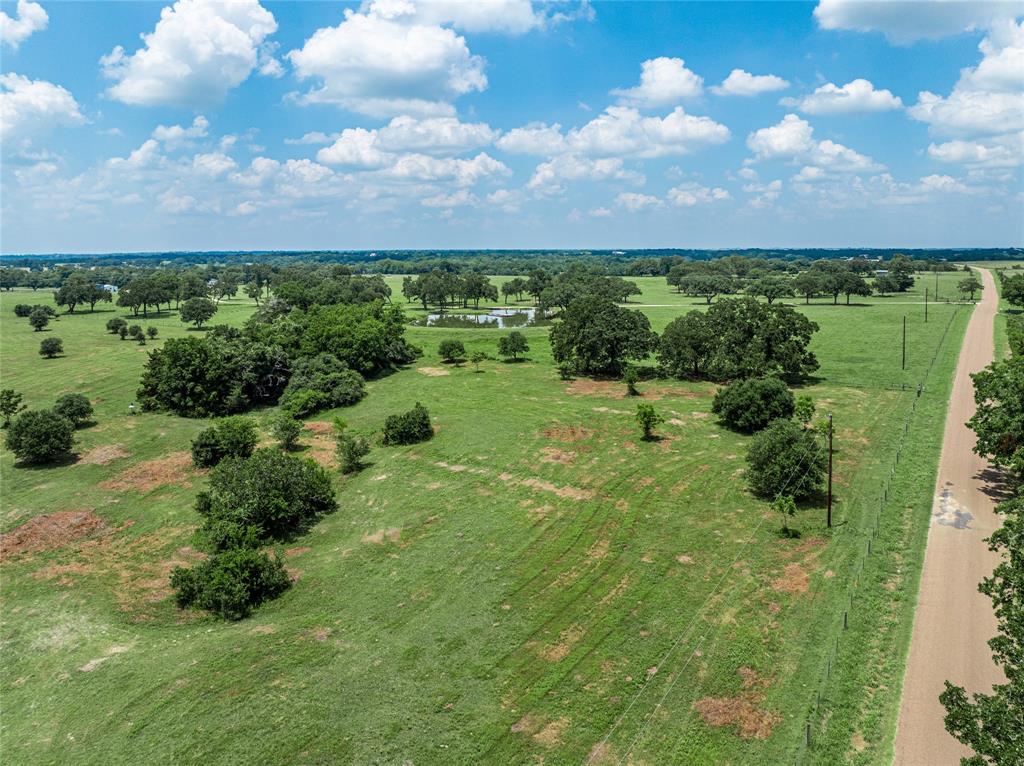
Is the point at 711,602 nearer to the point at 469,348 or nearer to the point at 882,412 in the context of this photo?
the point at 882,412

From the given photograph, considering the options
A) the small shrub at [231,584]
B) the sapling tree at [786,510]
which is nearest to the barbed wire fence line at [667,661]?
the sapling tree at [786,510]

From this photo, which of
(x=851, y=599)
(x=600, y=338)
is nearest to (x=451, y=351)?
(x=600, y=338)

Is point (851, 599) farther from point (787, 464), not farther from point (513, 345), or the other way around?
point (513, 345)

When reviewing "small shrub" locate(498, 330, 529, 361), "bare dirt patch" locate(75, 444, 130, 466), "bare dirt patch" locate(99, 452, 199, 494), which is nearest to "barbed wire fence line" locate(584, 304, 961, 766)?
"bare dirt patch" locate(99, 452, 199, 494)

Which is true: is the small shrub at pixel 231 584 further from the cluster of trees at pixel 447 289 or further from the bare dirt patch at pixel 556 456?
the cluster of trees at pixel 447 289

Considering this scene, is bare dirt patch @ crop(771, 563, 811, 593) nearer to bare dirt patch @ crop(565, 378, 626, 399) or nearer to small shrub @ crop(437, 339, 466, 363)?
bare dirt patch @ crop(565, 378, 626, 399)

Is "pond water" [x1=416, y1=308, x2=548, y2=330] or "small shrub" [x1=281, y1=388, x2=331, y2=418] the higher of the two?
"pond water" [x1=416, y1=308, x2=548, y2=330]
